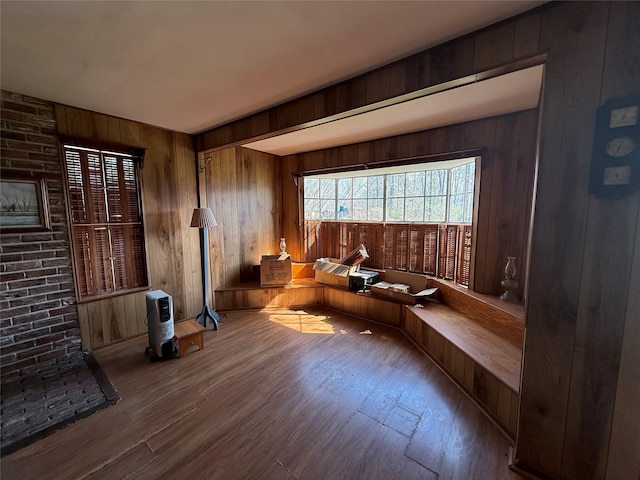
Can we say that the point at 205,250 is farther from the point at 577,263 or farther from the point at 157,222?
the point at 577,263

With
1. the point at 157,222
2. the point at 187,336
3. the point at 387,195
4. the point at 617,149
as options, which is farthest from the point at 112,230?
the point at 617,149

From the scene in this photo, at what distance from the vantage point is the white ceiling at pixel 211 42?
113 centimetres

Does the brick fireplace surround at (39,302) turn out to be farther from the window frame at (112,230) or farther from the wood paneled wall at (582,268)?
the wood paneled wall at (582,268)

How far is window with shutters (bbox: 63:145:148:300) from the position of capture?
235 cm

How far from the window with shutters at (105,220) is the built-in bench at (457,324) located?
1.20 meters

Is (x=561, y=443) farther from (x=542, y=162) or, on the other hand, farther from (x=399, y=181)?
(x=399, y=181)

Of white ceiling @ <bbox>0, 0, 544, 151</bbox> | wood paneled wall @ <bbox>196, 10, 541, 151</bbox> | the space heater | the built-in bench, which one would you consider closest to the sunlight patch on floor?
the built-in bench

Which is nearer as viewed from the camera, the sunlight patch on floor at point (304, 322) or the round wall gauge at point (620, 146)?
the round wall gauge at point (620, 146)

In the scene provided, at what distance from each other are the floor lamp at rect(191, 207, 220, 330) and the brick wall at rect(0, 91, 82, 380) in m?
1.10

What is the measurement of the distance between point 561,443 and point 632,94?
1.59 metres

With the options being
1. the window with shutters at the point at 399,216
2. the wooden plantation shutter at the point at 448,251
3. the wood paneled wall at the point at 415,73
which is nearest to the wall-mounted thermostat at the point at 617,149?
the wood paneled wall at the point at 415,73

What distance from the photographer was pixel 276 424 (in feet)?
5.32

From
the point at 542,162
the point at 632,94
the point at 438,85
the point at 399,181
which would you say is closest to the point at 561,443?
the point at 542,162

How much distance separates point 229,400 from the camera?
6.03 ft
